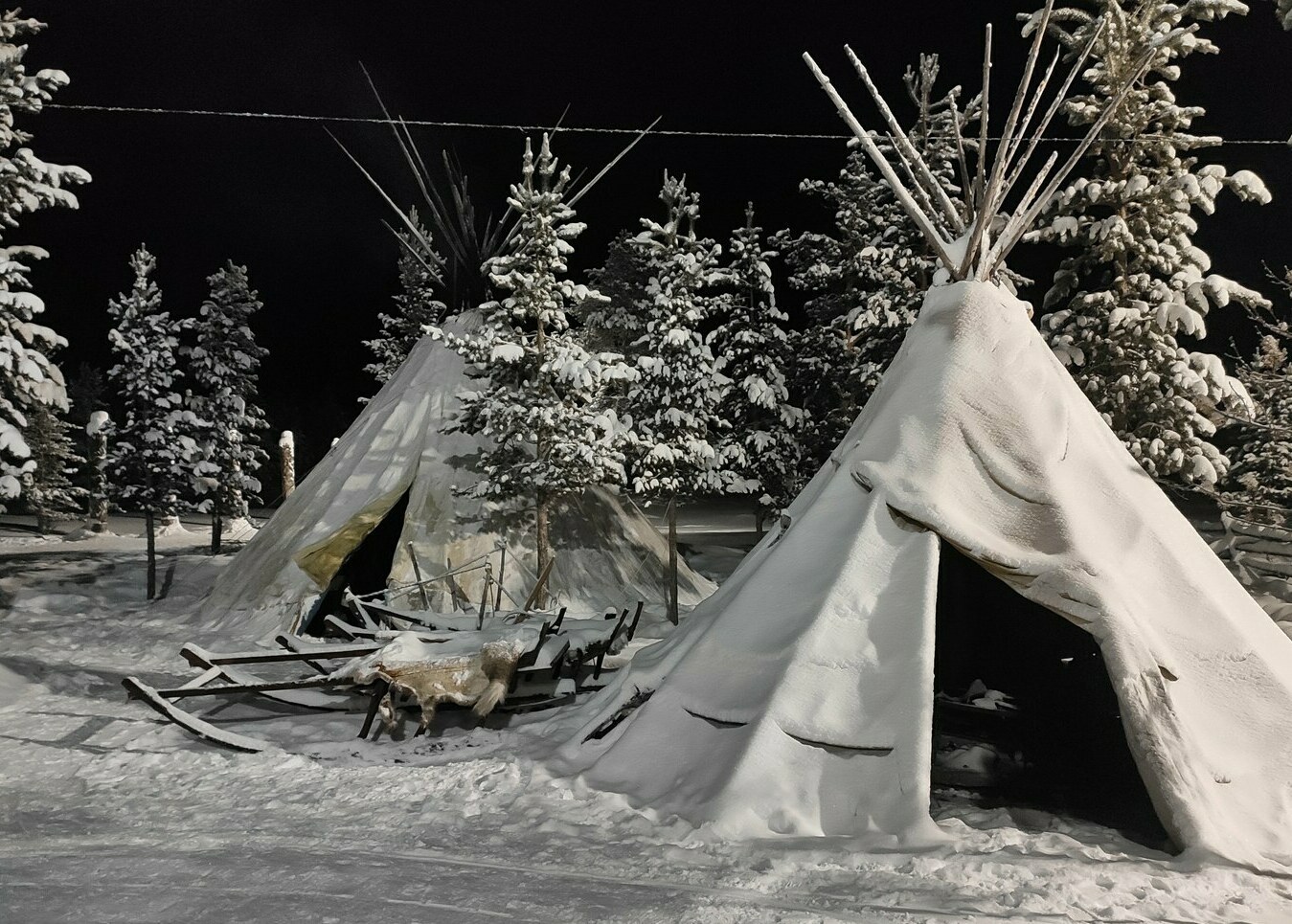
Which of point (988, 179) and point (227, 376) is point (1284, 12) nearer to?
point (988, 179)

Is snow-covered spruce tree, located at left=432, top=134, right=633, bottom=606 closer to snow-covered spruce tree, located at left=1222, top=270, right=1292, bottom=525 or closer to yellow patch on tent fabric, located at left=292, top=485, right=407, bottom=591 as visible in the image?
yellow patch on tent fabric, located at left=292, top=485, right=407, bottom=591

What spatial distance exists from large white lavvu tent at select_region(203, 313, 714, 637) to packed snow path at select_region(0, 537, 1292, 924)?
608 centimetres

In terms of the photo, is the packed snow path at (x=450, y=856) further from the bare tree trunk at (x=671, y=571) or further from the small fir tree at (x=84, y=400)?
the small fir tree at (x=84, y=400)

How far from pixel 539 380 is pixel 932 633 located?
10755 mm

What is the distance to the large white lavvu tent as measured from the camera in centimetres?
1398

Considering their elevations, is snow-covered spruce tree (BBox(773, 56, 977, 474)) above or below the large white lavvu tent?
above

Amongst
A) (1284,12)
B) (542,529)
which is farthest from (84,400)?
(1284,12)

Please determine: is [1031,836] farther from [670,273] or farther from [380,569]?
[670,273]

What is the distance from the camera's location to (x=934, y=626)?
5.83 metres

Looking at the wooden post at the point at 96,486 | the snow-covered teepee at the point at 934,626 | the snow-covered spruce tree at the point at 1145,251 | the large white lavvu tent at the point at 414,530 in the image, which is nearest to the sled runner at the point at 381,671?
the snow-covered teepee at the point at 934,626

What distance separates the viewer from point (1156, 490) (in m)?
6.88

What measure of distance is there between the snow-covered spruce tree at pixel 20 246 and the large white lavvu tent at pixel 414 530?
418 cm

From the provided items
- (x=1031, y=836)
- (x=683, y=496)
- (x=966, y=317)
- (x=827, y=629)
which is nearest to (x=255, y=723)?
(x=827, y=629)

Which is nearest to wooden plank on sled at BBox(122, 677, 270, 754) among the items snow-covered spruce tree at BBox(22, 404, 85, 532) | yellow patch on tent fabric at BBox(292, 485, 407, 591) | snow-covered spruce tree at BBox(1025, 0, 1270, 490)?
yellow patch on tent fabric at BBox(292, 485, 407, 591)
